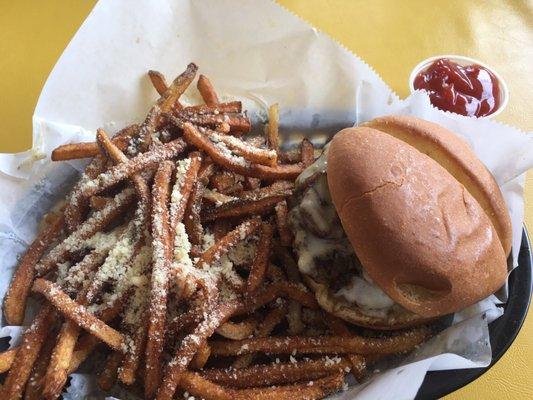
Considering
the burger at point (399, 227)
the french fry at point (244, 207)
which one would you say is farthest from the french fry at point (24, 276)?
the burger at point (399, 227)

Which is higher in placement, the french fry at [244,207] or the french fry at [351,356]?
the french fry at [244,207]

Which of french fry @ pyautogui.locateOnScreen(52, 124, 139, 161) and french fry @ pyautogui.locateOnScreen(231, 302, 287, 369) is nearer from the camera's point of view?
french fry @ pyautogui.locateOnScreen(231, 302, 287, 369)

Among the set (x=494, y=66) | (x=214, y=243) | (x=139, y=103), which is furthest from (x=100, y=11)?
(x=494, y=66)

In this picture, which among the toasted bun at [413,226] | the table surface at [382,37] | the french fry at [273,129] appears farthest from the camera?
the table surface at [382,37]

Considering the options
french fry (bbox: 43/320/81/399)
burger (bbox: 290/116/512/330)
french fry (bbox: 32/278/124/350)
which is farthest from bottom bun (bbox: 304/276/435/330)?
french fry (bbox: 43/320/81/399)

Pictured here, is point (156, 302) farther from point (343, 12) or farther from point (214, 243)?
point (343, 12)

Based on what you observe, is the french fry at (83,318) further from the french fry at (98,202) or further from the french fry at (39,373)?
the french fry at (98,202)

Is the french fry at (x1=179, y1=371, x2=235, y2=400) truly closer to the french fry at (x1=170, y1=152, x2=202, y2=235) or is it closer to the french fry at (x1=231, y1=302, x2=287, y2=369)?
the french fry at (x1=231, y1=302, x2=287, y2=369)
